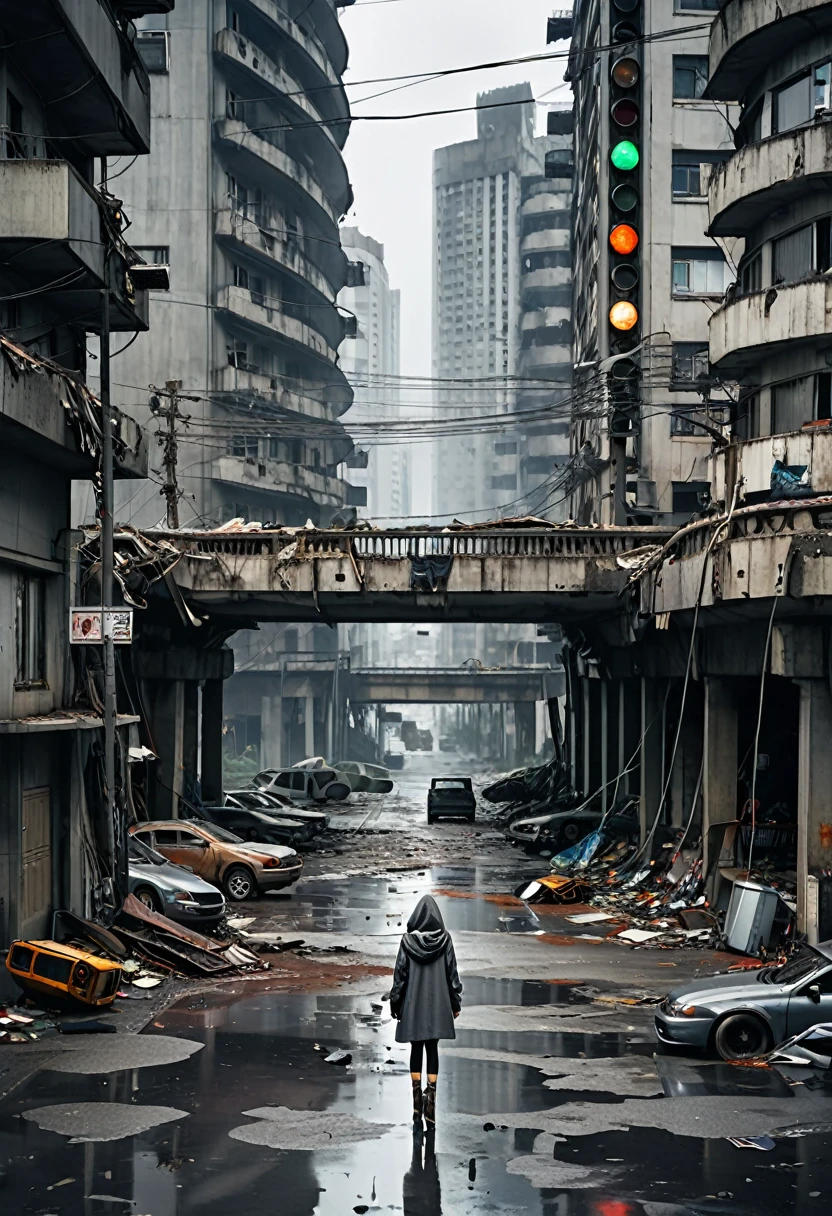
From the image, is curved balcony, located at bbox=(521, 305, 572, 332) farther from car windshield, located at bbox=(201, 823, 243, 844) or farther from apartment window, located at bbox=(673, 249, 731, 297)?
car windshield, located at bbox=(201, 823, 243, 844)

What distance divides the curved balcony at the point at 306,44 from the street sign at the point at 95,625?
5864cm

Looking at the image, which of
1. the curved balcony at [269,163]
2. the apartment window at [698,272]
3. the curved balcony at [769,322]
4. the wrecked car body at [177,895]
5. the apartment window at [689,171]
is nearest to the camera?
the wrecked car body at [177,895]

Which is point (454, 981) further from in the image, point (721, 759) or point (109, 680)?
point (721, 759)

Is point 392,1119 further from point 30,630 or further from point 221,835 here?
point 221,835

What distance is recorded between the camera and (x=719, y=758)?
28828 millimetres

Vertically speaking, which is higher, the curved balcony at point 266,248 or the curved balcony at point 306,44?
the curved balcony at point 306,44

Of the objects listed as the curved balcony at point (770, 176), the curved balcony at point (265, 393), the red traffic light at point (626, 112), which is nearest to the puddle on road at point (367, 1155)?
the red traffic light at point (626, 112)

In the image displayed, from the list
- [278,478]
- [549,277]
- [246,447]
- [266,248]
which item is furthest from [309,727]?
[549,277]

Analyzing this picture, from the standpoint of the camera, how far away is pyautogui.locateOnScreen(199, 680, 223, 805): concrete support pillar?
150ft

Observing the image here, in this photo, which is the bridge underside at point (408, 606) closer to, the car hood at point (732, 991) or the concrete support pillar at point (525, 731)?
the car hood at point (732, 991)

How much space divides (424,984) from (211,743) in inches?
1429

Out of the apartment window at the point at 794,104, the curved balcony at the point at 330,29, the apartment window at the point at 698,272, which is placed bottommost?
the apartment window at the point at 794,104

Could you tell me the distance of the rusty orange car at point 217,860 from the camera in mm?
29641

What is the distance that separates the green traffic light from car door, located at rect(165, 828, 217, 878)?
51.6 ft
